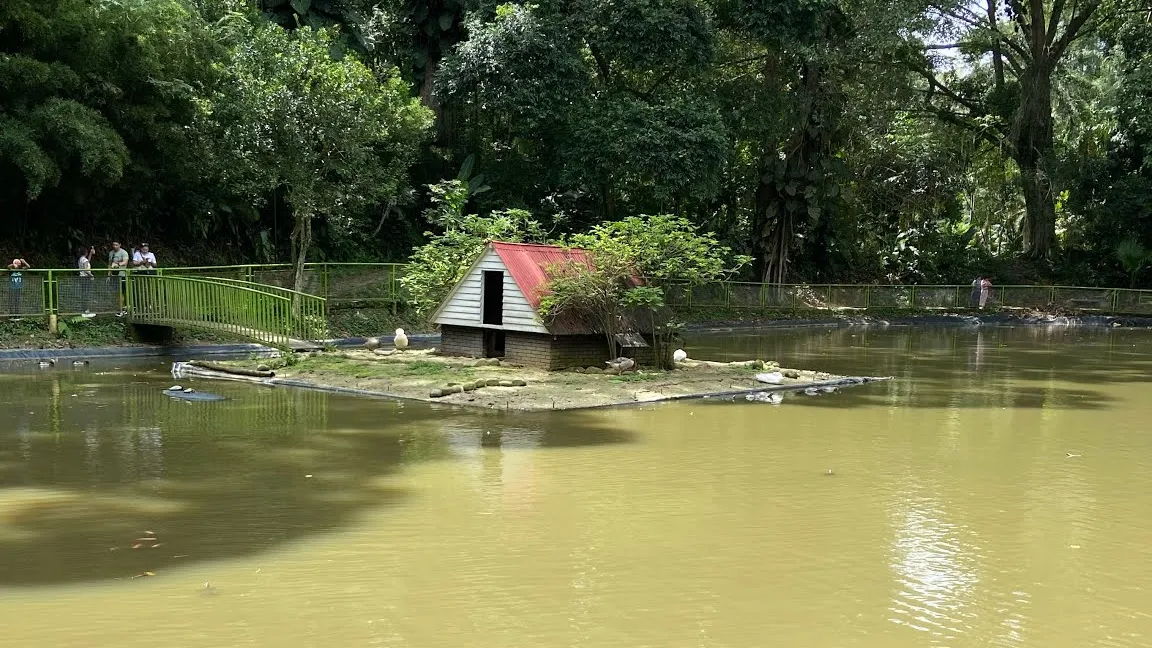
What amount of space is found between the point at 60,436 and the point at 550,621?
847 centimetres

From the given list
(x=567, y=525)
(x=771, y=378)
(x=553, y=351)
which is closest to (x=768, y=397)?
(x=771, y=378)

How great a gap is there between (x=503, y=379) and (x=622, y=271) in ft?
9.35

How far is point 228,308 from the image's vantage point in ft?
64.5

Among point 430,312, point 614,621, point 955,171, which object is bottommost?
point 614,621

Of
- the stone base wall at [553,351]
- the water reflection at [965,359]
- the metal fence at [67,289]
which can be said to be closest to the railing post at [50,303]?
the metal fence at [67,289]

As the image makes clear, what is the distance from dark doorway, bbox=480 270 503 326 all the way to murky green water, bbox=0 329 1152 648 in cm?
424

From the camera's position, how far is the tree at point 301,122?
72.6 ft

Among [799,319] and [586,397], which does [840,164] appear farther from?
[586,397]

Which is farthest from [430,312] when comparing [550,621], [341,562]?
[550,621]

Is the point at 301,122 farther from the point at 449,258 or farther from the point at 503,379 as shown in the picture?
the point at 503,379

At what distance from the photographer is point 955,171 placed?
36844mm

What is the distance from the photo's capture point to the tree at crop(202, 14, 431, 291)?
22125 mm

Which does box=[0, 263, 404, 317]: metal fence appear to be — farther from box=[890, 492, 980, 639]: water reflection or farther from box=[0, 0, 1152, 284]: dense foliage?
box=[890, 492, 980, 639]: water reflection

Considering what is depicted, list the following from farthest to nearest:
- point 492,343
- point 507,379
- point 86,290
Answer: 1. point 86,290
2. point 492,343
3. point 507,379
